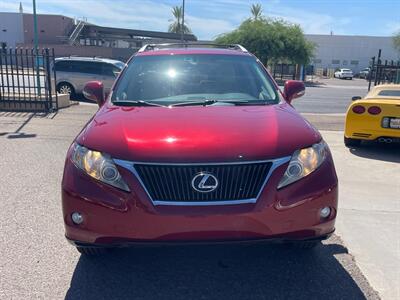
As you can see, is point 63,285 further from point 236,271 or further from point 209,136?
point 209,136

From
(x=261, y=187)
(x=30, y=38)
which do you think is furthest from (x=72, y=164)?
(x=30, y=38)

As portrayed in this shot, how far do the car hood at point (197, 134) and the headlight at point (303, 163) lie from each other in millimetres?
51

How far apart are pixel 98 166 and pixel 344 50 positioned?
8623 cm

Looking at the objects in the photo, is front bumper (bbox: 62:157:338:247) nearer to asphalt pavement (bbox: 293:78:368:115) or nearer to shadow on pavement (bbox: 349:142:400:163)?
shadow on pavement (bbox: 349:142:400:163)

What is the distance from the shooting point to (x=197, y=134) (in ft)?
9.82

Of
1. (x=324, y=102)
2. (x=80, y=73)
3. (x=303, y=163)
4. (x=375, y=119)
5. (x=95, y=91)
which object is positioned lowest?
(x=324, y=102)

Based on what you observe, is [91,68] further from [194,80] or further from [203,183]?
[203,183]

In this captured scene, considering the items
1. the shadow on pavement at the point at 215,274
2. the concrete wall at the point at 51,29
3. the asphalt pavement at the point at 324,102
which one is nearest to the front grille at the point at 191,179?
the shadow on pavement at the point at 215,274

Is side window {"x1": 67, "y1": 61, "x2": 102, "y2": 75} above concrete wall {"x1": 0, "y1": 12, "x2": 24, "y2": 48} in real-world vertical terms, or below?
below

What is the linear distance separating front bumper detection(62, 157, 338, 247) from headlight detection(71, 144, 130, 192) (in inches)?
1.6

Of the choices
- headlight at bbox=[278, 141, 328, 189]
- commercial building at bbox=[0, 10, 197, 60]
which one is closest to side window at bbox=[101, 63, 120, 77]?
headlight at bbox=[278, 141, 328, 189]

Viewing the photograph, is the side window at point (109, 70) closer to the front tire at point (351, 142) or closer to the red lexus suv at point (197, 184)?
the front tire at point (351, 142)

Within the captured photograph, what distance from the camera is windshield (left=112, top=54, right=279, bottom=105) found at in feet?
13.6

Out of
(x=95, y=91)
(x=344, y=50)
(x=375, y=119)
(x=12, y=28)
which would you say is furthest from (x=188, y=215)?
(x=344, y=50)
